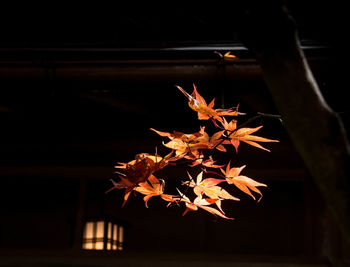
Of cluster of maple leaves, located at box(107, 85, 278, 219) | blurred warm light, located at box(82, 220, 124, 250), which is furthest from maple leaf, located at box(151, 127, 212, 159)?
blurred warm light, located at box(82, 220, 124, 250)

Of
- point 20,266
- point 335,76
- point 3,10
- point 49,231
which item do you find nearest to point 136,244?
point 49,231

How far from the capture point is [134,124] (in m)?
4.37

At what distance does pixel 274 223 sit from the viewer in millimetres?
4781

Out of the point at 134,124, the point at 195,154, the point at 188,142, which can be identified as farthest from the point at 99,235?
the point at 188,142

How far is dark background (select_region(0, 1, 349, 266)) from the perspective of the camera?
3.51 meters

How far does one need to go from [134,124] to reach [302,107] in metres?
3.11

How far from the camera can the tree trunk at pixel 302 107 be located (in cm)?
130

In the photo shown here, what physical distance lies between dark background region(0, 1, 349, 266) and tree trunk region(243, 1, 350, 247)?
95cm

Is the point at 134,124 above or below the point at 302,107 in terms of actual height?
above

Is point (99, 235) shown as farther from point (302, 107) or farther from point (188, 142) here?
point (302, 107)

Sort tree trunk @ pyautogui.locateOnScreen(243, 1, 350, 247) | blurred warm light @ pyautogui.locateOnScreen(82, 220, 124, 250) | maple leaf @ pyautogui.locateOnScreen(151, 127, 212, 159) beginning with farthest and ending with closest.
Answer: blurred warm light @ pyautogui.locateOnScreen(82, 220, 124, 250), maple leaf @ pyautogui.locateOnScreen(151, 127, 212, 159), tree trunk @ pyautogui.locateOnScreen(243, 1, 350, 247)

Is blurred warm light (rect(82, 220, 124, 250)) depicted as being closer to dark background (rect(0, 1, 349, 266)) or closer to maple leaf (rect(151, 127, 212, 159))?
dark background (rect(0, 1, 349, 266))

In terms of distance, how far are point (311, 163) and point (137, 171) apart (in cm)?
96

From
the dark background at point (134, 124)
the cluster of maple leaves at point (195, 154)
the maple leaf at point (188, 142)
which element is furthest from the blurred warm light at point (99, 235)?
the maple leaf at point (188, 142)
